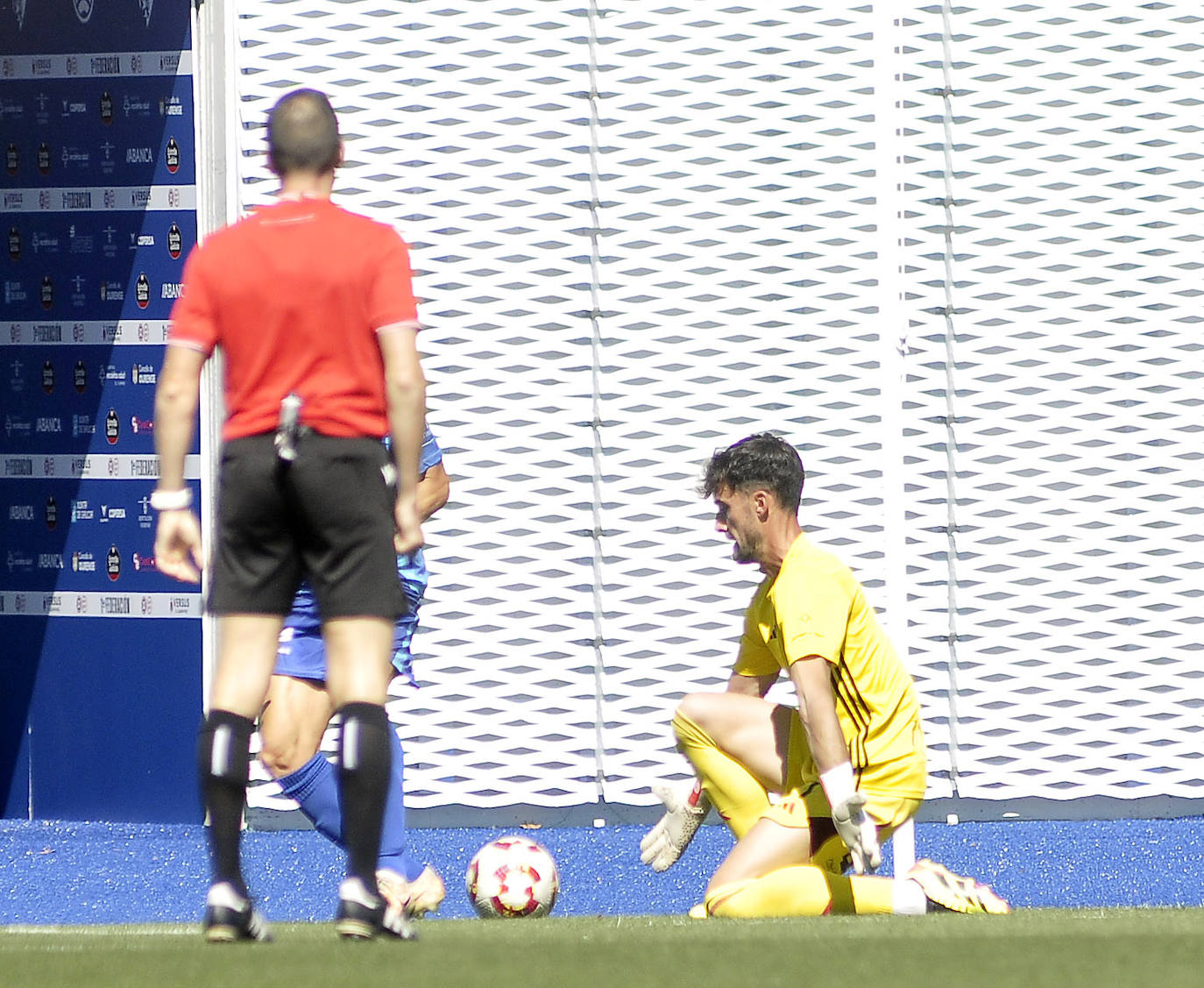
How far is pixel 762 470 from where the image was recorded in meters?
4.65

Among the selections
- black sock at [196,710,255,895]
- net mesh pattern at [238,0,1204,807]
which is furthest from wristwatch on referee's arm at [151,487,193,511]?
net mesh pattern at [238,0,1204,807]

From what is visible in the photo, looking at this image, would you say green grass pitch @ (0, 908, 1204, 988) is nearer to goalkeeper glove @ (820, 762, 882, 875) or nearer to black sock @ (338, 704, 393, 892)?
black sock @ (338, 704, 393, 892)

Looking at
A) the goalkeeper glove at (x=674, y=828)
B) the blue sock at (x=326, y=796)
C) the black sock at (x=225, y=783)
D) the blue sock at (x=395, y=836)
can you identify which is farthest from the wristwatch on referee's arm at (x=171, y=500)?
the goalkeeper glove at (x=674, y=828)

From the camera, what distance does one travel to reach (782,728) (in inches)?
190

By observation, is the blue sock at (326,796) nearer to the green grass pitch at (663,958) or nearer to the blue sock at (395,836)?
the blue sock at (395,836)

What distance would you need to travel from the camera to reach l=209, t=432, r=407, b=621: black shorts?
11.0 ft

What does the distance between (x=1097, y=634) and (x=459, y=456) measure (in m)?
2.41

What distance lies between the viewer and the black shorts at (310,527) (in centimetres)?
337

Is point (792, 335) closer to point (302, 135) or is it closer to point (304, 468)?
point (302, 135)

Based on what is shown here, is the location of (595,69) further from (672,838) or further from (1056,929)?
(1056,929)

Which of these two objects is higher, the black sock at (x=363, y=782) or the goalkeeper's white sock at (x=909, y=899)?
the black sock at (x=363, y=782)

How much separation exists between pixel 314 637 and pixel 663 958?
1902 millimetres

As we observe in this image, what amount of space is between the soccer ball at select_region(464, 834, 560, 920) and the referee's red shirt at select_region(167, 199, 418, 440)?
5.61ft

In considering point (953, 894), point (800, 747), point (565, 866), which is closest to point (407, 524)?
point (800, 747)
